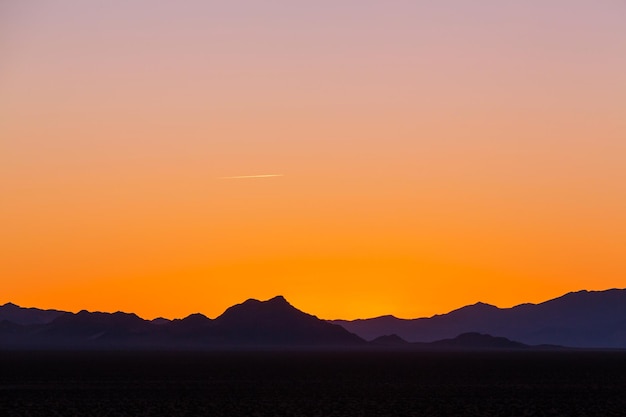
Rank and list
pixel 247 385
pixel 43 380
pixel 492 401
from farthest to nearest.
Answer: pixel 43 380 < pixel 247 385 < pixel 492 401

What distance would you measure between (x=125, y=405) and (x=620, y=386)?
54308mm

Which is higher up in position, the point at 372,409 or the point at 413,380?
the point at 413,380

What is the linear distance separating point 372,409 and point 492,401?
1378 centimetres

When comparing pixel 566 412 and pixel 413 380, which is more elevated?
pixel 413 380

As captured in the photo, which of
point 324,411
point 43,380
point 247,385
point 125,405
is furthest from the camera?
point 43,380

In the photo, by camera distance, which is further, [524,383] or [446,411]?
[524,383]

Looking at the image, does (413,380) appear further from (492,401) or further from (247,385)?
(492,401)

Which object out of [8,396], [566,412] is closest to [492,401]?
[566,412]

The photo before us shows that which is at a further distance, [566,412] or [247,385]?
[247,385]

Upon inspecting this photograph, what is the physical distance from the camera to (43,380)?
120 m

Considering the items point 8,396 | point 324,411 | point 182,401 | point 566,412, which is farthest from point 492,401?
point 8,396

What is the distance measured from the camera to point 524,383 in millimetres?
120562

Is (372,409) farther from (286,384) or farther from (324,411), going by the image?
(286,384)

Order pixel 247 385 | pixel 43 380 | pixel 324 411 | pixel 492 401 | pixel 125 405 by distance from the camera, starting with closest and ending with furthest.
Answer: pixel 324 411
pixel 125 405
pixel 492 401
pixel 247 385
pixel 43 380
